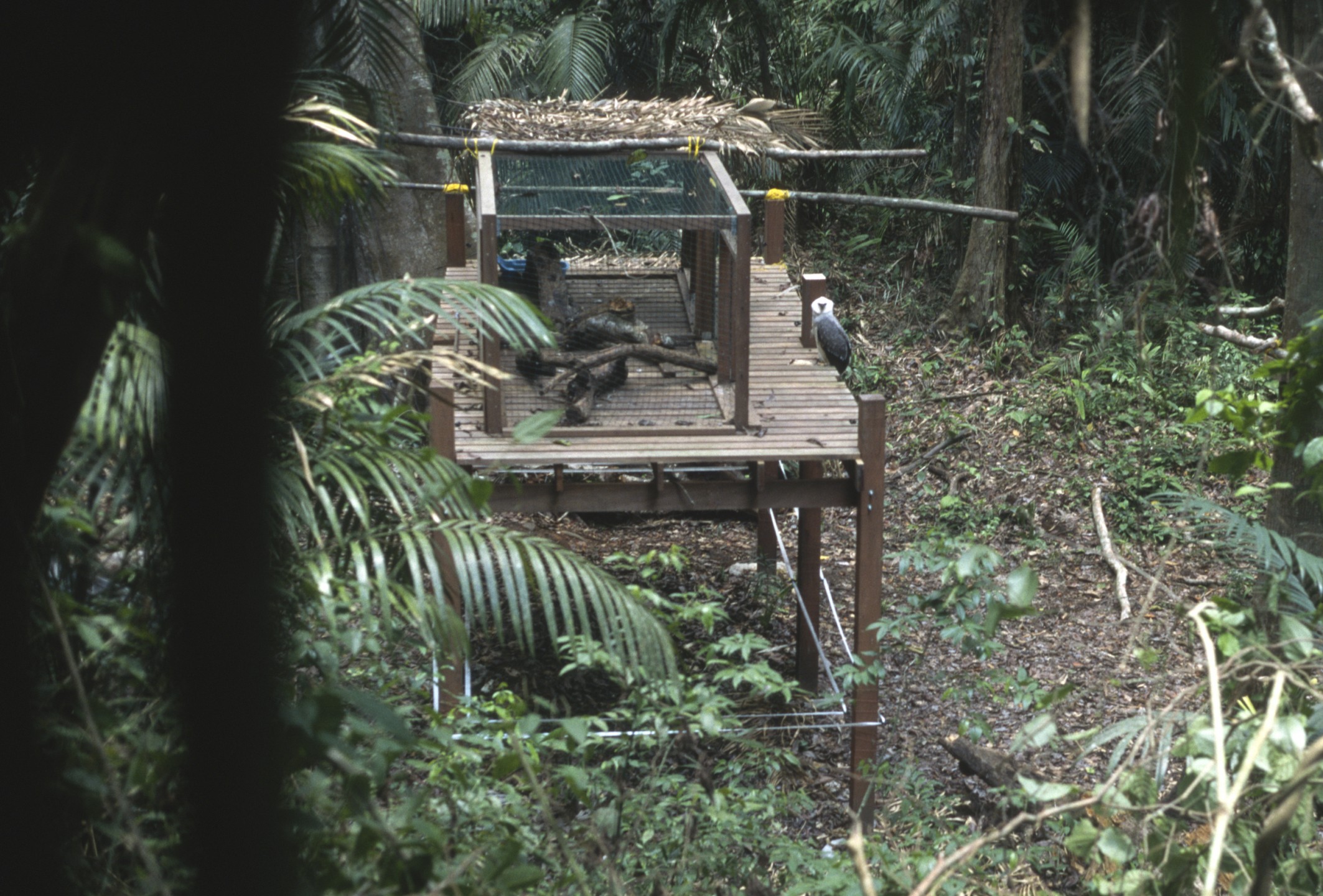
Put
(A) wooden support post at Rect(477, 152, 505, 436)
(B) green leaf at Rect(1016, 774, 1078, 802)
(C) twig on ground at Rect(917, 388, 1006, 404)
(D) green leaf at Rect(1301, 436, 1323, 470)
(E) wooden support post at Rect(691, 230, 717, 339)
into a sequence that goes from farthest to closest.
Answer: (C) twig on ground at Rect(917, 388, 1006, 404), (E) wooden support post at Rect(691, 230, 717, 339), (A) wooden support post at Rect(477, 152, 505, 436), (D) green leaf at Rect(1301, 436, 1323, 470), (B) green leaf at Rect(1016, 774, 1078, 802)

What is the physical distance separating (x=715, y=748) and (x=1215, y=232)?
3.54 meters

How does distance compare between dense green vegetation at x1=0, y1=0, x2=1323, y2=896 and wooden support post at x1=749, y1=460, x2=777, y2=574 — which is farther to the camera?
wooden support post at x1=749, y1=460, x2=777, y2=574

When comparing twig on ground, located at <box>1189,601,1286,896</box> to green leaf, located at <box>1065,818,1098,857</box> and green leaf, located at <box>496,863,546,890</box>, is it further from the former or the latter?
green leaf, located at <box>496,863,546,890</box>

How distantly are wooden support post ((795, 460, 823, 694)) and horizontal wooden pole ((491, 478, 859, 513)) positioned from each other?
0.96 metres

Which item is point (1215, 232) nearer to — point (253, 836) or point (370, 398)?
point (253, 836)

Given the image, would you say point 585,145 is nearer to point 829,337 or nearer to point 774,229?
point 829,337

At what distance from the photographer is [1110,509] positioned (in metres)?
7.05

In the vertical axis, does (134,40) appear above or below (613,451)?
above

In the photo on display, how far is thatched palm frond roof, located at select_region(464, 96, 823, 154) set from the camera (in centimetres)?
522

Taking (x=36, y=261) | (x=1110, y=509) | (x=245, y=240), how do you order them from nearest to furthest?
(x=245, y=240) → (x=36, y=261) → (x=1110, y=509)

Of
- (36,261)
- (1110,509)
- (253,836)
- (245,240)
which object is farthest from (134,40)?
(1110,509)

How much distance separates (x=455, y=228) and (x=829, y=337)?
2.22 m

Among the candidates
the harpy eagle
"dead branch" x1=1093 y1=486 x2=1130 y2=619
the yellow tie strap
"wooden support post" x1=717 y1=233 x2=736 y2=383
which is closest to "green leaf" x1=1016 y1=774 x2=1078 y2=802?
"wooden support post" x1=717 y1=233 x2=736 y2=383

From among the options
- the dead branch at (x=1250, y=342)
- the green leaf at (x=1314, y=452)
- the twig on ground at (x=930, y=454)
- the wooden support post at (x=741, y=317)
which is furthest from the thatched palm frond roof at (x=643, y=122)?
the green leaf at (x=1314, y=452)
